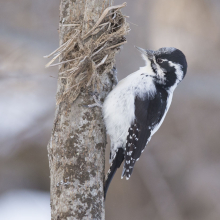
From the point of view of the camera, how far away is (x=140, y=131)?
2.53 meters

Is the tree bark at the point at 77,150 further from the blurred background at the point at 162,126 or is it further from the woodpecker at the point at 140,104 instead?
the blurred background at the point at 162,126

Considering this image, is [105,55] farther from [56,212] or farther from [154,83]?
[56,212]

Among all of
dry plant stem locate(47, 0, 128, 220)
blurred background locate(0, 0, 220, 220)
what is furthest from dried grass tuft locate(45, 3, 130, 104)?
blurred background locate(0, 0, 220, 220)

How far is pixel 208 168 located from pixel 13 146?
2452 mm

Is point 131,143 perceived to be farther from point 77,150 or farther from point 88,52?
point 88,52

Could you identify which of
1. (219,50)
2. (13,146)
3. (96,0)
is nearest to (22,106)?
(13,146)

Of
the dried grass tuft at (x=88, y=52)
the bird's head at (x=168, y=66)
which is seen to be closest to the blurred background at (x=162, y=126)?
the bird's head at (x=168, y=66)

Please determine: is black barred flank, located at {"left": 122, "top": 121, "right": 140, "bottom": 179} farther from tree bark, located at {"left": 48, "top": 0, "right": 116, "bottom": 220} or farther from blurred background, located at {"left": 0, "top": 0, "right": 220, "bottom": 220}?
blurred background, located at {"left": 0, "top": 0, "right": 220, "bottom": 220}

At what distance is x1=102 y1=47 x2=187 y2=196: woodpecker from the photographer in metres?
2.45

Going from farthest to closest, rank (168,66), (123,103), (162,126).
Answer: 1. (162,126)
2. (168,66)
3. (123,103)

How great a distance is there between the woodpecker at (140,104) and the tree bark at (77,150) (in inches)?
12.7

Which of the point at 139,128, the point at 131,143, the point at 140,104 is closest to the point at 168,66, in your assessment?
the point at 140,104

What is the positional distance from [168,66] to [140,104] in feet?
1.40

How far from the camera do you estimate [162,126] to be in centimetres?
392
